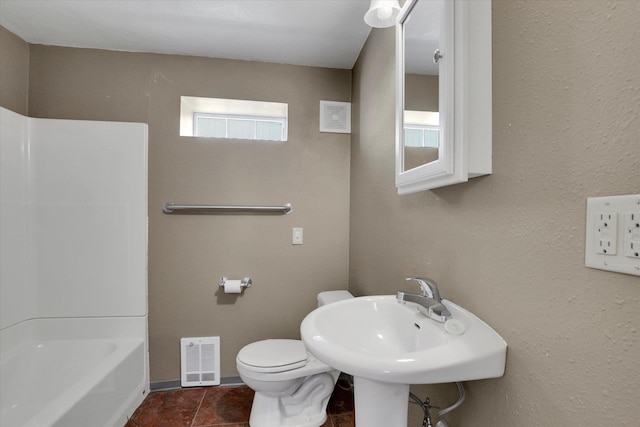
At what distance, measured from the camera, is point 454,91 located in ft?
2.66

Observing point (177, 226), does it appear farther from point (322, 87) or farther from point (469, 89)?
point (469, 89)

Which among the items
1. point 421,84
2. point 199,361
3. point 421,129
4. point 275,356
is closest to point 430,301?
point 421,129

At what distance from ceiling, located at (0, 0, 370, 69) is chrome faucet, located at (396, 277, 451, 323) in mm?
1468

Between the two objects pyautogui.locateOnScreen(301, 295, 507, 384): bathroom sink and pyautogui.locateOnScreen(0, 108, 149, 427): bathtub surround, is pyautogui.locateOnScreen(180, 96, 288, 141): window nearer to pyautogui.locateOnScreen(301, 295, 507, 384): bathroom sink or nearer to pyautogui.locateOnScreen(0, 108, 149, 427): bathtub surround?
pyautogui.locateOnScreen(0, 108, 149, 427): bathtub surround

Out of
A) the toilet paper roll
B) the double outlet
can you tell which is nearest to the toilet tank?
the toilet paper roll

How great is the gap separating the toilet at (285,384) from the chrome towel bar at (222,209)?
2.85ft

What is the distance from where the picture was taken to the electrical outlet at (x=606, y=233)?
0.47 meters

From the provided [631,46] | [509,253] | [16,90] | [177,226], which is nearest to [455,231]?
[509,253]

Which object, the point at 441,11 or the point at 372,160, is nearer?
the point at 441,11

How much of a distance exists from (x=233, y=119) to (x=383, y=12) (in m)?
1.42

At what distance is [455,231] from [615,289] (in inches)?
17.3

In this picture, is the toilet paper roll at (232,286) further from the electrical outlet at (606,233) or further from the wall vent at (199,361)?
the electrical outlet at (606,233)

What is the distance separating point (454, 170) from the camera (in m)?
0.80

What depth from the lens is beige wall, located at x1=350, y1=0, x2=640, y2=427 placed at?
1.58ft
